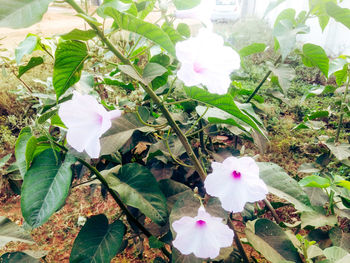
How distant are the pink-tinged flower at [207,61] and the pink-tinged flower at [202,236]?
361 millimetres

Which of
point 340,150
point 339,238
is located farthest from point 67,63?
point 340,150

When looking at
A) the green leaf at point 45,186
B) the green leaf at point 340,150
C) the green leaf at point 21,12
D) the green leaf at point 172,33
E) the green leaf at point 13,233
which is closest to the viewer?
the green leaf at point 21,12

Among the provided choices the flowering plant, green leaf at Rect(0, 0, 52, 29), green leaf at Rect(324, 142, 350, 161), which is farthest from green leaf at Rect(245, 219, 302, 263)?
green leaf at Rect(0, 0, 52, 29)

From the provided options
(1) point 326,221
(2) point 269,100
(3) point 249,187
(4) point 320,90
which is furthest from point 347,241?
(2) point 269,100

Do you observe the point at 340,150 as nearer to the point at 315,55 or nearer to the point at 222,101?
the point at 315,55

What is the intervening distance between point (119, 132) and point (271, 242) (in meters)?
0.67

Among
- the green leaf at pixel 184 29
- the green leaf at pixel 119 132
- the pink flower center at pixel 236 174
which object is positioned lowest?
the pink flower center at pixel 236 174

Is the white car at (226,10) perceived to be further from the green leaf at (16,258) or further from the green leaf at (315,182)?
the green leaf at (16,258)

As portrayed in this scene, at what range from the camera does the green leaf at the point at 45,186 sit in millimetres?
677

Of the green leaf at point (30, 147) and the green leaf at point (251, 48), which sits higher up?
the green leaf at point (251, 48)

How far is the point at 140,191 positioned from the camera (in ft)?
2.75

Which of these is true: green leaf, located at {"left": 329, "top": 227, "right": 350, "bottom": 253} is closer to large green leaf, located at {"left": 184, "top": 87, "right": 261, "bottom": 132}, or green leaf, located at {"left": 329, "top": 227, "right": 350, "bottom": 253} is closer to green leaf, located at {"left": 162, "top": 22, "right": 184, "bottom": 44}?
large green leaf, located at {"left": 184, "top": 87, "right": 261, "bottom": 132}

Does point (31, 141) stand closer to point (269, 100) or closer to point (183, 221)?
point (183, 221)

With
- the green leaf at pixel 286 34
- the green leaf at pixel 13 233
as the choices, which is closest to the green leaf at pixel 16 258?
the green leaf at pixel 13 233
